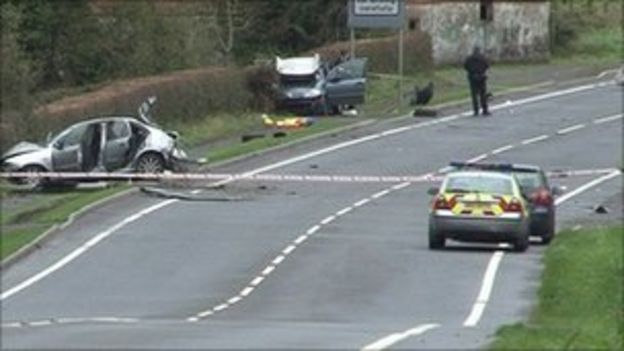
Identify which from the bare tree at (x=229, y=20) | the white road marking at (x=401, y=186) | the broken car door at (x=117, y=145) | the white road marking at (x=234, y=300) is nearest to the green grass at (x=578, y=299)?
the white road marking at (x=234, y=300)

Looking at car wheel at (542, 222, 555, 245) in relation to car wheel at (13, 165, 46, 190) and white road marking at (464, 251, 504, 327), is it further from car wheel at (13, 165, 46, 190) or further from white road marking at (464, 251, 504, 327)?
car wheel at (13, 165, 46, 190)

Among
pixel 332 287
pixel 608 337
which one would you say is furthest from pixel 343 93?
pixel 608 337

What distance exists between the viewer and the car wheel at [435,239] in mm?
36656

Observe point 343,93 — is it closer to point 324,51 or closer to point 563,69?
point 324,51

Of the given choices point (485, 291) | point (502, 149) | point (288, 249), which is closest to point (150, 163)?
point (288, 249)

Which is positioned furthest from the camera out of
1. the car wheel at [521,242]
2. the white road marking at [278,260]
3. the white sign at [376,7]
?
the white sign at [376,7]

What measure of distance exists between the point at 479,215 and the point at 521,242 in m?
0.92

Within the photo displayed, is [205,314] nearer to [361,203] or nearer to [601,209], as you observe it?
[361,203]

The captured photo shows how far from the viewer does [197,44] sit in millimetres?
65625

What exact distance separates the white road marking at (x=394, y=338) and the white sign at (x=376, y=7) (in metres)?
38.8

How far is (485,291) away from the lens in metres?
30.9

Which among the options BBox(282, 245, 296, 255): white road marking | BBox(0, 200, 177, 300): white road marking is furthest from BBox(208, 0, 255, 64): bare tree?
BBox(282, 245, 296, 255): white road marking

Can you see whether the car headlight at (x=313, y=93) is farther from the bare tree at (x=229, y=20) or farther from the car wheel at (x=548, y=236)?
the car wheel at (x=548, y=236)

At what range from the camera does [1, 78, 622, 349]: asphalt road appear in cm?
2264
